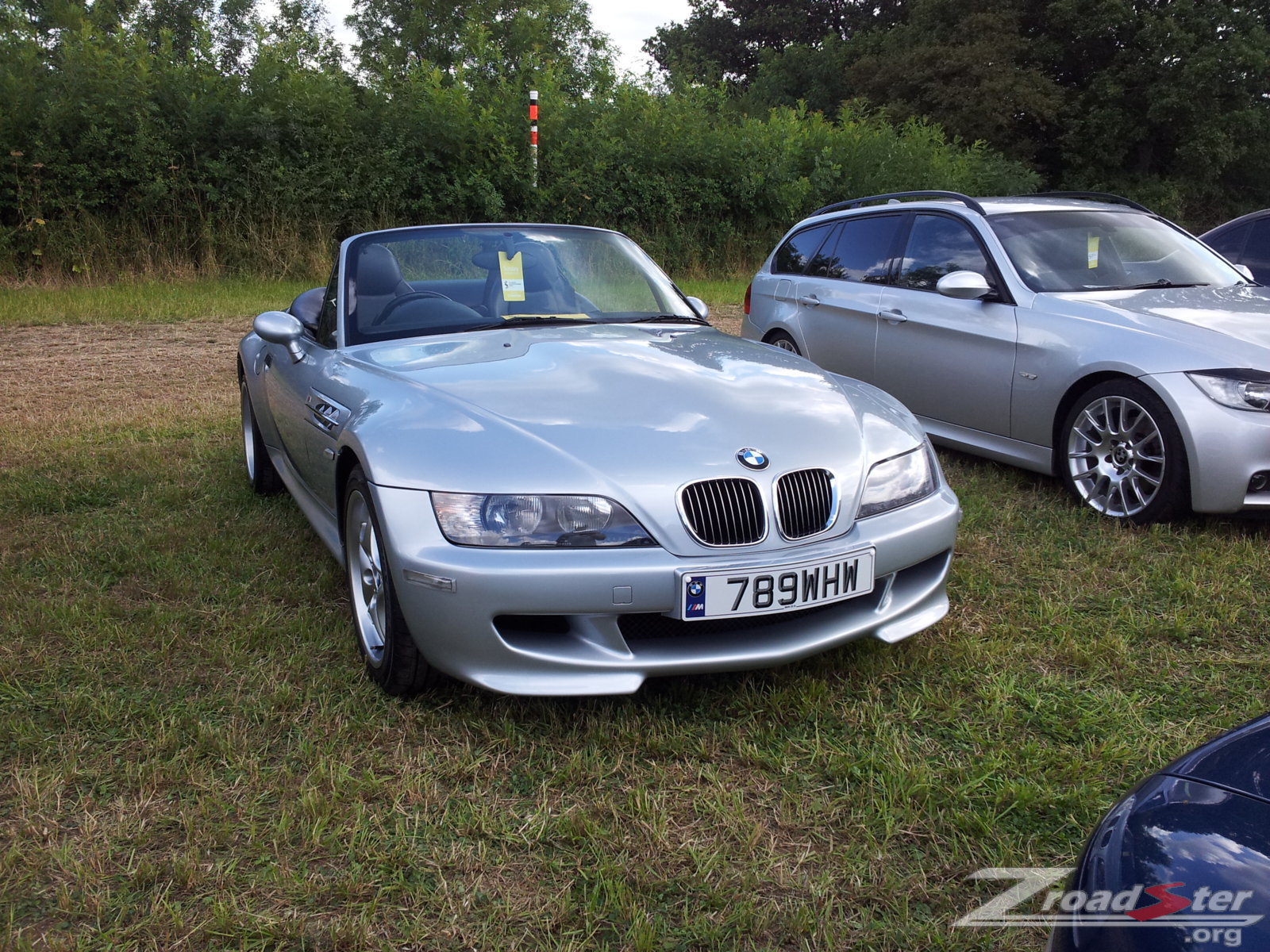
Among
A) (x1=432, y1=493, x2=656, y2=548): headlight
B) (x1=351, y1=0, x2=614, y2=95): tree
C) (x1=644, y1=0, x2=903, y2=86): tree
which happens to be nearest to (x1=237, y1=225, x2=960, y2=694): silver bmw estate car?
(x1=432, y1=493, x2=656, y2=548): headlight

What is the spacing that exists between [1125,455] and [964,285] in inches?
43.1

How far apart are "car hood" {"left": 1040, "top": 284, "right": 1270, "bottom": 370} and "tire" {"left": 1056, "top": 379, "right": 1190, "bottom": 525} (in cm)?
25

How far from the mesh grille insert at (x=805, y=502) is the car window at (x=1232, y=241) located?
6.28m

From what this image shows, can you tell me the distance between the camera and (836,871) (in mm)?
2088

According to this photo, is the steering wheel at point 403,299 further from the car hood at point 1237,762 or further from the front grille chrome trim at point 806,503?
the car hood at point 1237,762

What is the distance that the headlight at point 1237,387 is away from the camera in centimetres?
390

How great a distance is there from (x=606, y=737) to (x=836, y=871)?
28.3 inches

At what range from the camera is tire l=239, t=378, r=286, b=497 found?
186 inches

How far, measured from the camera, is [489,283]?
3.98 m

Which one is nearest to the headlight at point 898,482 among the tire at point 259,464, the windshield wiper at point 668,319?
the windshield wiper at point 668,319

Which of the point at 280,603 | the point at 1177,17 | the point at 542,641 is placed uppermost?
the point at 1177,17

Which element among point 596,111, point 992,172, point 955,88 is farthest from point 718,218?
point 955,88

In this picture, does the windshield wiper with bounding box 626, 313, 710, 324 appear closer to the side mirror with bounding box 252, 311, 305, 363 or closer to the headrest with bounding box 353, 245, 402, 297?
the headrest with bounding box 353, 245, 402, 297

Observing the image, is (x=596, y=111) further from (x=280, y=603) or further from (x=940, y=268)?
(x=280, y=603)
